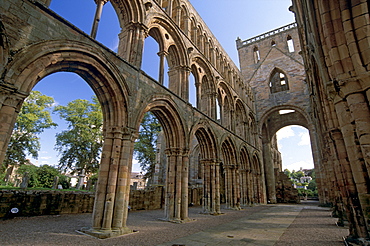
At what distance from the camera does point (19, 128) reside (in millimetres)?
20969

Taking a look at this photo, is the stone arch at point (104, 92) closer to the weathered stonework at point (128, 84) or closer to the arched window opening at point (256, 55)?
the weathered stonework at point (128, 84)

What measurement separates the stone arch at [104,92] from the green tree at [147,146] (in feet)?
62.3

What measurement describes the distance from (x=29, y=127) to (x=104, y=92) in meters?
19.0

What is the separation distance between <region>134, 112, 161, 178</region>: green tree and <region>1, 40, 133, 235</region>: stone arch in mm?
18996

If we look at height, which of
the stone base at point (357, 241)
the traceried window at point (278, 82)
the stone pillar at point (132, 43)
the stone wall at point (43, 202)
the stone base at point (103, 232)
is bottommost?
the stone base at point (103, 232)

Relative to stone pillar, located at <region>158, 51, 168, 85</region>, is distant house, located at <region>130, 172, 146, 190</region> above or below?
below

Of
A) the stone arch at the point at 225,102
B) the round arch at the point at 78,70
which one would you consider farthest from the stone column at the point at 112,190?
the stone arch at the point at 225,102

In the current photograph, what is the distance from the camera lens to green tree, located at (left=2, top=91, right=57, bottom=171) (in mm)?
20370

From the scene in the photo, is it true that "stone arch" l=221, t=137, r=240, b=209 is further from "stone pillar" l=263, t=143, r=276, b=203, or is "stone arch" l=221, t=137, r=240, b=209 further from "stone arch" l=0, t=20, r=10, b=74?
"stone arch" l=0, t=20, r=10, b=74

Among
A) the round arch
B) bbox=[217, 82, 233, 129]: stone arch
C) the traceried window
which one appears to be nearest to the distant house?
bbox=[217, 82, 233, 129]: stone arch

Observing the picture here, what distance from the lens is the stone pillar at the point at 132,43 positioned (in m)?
8.48

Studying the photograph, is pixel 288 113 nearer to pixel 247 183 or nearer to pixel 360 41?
pixel 247 183

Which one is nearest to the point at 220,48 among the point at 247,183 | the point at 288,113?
the point at 247,183

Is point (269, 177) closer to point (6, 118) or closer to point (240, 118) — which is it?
point (240, 118)
